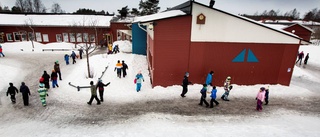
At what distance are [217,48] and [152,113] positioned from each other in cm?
574

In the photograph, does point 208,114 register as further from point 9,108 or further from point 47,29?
point 47,29

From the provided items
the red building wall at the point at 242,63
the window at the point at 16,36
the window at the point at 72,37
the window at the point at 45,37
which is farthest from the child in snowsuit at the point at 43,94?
the window at the point at 16,36

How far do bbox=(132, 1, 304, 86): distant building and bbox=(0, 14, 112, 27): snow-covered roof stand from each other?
783 inches

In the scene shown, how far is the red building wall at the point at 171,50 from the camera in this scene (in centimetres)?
1034

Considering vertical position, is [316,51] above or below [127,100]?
above

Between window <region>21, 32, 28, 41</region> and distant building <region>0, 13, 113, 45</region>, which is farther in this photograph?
window <region>21, 32, 28, 41</region>

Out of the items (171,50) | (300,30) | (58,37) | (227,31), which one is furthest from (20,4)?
(300,30)

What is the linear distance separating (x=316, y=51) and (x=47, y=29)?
38.9 meters

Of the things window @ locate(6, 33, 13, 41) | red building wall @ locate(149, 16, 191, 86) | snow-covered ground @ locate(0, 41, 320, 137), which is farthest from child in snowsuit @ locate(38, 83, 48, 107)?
window @ locate(6, 33, 13, 41)

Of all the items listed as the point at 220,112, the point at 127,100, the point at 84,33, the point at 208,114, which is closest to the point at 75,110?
the point at 127,100

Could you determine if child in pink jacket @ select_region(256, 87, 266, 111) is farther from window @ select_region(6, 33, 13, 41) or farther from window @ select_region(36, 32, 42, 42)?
window @ select_region(6, 33, 13, 41)

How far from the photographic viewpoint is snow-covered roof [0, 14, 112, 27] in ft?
91.0

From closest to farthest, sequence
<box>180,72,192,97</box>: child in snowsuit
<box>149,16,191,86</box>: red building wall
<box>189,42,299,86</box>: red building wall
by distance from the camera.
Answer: <box>180,72,192,97</box>: child in snowsuit, <box>149,16,191,86</box>: red building wall, <box>189,42,299,86</box>: red building wall

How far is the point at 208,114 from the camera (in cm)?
834
